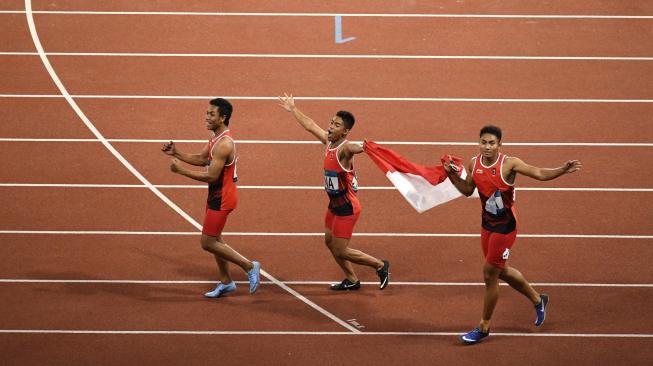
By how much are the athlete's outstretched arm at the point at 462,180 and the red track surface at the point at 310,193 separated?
47.1 inches

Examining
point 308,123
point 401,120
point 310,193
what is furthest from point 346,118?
point 401,120

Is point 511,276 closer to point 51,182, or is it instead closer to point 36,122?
point 51,182

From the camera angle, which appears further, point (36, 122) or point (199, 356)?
→ point (36, 122)

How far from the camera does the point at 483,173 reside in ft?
28.6

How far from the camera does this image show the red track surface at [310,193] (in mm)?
9211

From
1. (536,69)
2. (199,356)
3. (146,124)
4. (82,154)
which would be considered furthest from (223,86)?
(199,356)

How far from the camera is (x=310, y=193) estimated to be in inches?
462

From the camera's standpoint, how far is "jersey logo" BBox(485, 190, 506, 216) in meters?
8.71

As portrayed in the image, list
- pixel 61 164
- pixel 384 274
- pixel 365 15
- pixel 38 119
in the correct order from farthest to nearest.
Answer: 1. pixel 365 15
2. pixel 38 119
3. pixel 61 164
4. pixel 384 274

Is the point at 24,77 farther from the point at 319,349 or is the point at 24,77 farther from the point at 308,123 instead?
the point at 319,349

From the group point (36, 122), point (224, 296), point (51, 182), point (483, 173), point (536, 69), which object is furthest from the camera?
point (536, 69)

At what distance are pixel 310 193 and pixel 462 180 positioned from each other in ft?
10.1

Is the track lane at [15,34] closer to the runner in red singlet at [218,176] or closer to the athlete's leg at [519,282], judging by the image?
the runner in red singlet at [218,176]

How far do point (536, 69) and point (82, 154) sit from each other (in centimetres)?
559
